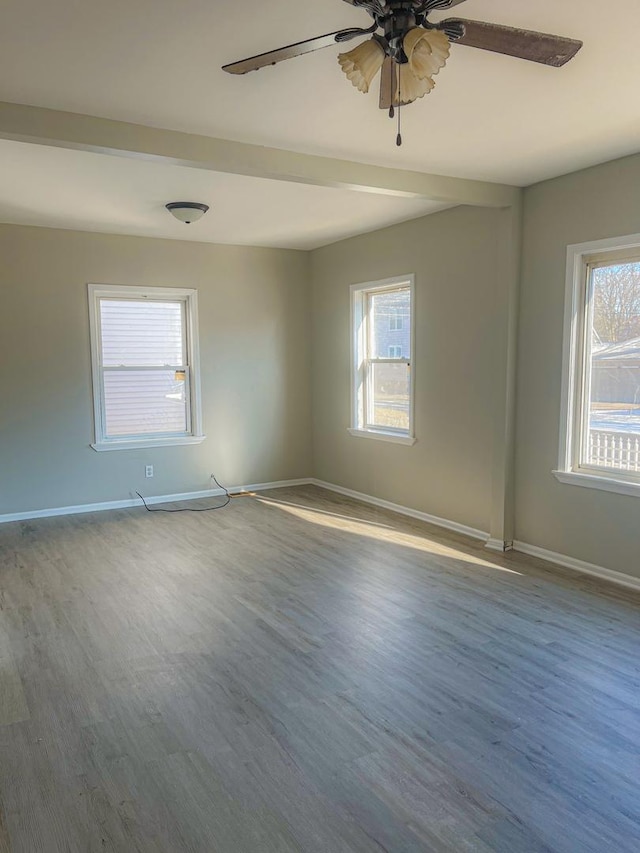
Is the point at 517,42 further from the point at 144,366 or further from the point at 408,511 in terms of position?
the point at 144,366

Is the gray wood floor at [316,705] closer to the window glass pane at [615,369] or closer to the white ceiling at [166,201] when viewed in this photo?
the window glass pane at [615,369]

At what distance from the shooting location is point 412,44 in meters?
1.81

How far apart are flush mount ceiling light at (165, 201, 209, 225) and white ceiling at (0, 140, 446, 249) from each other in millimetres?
54

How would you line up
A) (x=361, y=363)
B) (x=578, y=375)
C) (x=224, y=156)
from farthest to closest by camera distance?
(x=361, y=363)
(x=578, y=375)
(x=224, y=156)

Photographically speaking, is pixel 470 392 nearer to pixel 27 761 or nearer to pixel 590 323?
pixel 590 323

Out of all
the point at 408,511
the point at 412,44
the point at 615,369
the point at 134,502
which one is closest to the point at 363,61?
the point at 412,44

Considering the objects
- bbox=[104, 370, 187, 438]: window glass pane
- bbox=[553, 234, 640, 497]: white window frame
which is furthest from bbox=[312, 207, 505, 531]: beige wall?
bbox=[104, 370, 187, 438]: window glass pane

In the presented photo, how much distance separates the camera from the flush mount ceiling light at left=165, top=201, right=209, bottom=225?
4.50m

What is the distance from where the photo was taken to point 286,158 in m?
3.42

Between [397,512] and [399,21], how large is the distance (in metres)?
4.41

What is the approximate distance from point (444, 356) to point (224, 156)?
2549 millimetres

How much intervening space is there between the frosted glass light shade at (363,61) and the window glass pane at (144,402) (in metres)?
4.51

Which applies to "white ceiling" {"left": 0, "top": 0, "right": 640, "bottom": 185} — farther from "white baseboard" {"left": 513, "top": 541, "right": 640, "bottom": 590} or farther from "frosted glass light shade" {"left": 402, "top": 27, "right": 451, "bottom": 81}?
"white baseboard" {"left": 513, "top": 541, "right": 640, "bottom": 590}

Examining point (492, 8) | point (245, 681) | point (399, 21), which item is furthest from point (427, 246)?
point (245, 681)
